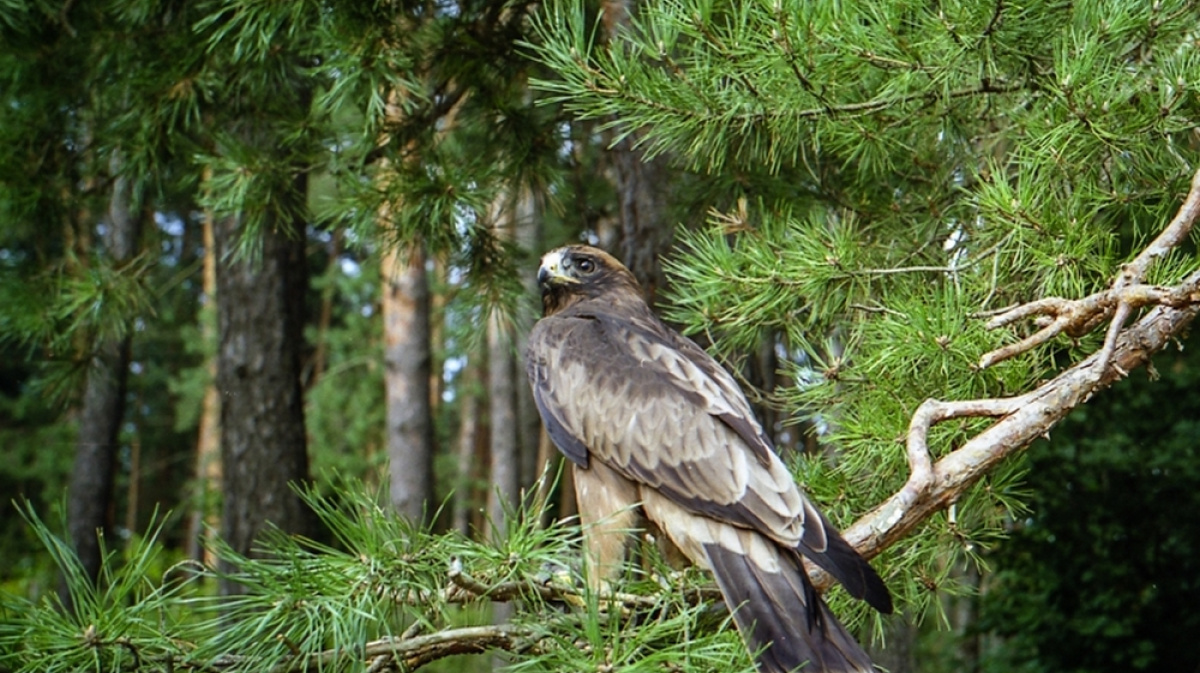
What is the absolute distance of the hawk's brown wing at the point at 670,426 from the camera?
8.87 feet

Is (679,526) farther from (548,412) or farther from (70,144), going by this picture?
(70,144)

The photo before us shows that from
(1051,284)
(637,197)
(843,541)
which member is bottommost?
(843,541)

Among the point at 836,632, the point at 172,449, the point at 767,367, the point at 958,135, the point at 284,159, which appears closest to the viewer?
the point at 836,632

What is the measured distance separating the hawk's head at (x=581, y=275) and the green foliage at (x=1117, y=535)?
11.4 feet

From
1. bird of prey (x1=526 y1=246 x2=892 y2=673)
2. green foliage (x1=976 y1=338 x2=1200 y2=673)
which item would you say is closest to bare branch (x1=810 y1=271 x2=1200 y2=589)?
bird of prey (x1=526 y1=246 x2=892 y2=673)

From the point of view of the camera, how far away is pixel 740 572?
275cm

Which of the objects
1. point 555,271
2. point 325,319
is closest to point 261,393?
point 555,271

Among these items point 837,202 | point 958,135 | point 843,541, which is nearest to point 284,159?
point 837,202

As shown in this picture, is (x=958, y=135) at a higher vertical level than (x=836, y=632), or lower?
higher

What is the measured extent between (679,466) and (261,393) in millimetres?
3364

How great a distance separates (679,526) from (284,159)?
2171 mm

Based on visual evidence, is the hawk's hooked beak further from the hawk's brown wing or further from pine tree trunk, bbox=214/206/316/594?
pine tree trunk, bbox=214/206/316/594

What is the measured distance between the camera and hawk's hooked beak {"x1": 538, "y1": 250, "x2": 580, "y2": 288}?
4168 mm

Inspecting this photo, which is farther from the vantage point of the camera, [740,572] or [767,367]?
[767,367]
